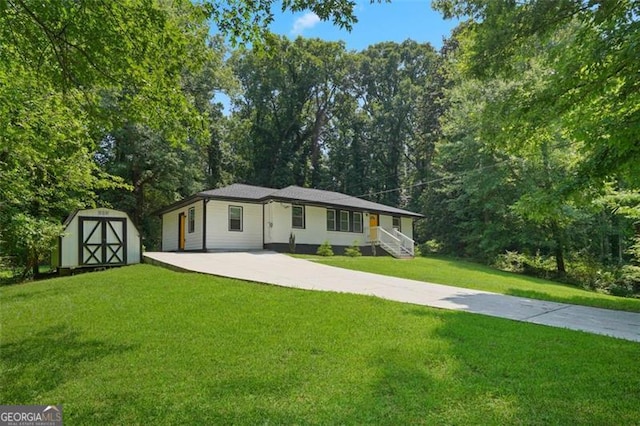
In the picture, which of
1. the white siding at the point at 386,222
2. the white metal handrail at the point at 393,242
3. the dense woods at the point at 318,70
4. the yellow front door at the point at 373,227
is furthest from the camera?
the white siding at the point at 386,222

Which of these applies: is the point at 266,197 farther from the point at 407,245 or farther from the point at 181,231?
the point at 407,245

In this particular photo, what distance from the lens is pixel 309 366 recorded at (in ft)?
13.3

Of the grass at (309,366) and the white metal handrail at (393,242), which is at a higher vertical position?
the white metal handrail at (393,242)

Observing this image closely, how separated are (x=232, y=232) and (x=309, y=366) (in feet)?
47.0

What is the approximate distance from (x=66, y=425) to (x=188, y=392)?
0.92 metres

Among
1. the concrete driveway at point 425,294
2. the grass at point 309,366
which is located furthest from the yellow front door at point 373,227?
the grass at point 309,366

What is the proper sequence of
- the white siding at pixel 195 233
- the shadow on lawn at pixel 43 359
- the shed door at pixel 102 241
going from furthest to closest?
the white siding at pixel 195 233 → the shed door at pixel 102 241 → the shadow on lawn at pixel 43 359

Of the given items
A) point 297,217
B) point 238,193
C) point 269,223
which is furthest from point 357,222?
point 238,193

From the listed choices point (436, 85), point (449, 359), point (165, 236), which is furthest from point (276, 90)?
point (449, 359)

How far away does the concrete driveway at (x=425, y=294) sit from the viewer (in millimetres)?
6449

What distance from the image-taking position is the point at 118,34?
483cm

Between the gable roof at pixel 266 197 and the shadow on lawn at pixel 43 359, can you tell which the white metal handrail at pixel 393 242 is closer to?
the gable roof at pixel 266 197

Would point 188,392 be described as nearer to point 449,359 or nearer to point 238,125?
point 449,359

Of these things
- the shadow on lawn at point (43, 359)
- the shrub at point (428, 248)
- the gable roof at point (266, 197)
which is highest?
the gable roof at point (266, 197)
